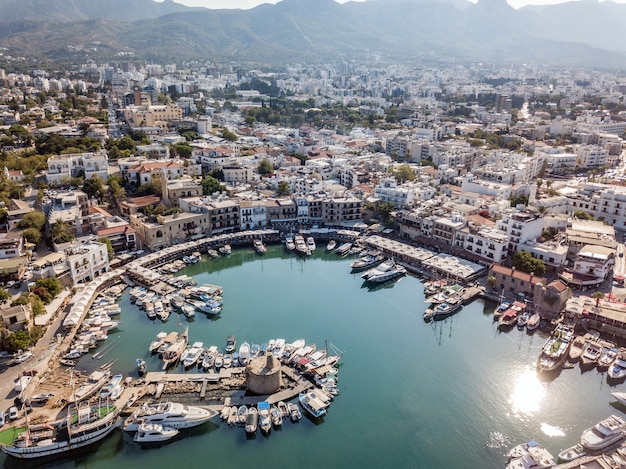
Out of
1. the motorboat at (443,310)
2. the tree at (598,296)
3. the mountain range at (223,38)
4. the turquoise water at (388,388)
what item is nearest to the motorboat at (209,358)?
the turquoise water at (388,388)

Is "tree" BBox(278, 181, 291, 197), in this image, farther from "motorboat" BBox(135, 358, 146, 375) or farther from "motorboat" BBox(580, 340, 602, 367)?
"motorboat" BBox(580, 340, 602, 367)

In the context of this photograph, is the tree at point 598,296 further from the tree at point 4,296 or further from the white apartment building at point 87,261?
the tree at point 4,296

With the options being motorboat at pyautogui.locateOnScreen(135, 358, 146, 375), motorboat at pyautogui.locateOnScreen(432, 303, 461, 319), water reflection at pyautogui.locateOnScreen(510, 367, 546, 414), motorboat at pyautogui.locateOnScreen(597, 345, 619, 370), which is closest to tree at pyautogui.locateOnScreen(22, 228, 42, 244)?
motorboat at pyautogui.locateOnScreen(135, 358, 146, 375)

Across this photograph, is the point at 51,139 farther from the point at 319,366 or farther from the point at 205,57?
the point at 205,57

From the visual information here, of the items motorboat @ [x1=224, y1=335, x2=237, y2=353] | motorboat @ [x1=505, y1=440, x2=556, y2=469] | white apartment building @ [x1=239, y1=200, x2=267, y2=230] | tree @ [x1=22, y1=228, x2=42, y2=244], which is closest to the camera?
motorboat @ [x1=505, y1=440, x2=556, y2=469]

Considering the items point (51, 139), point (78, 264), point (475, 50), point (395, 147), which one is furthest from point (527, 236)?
point (475, 50)

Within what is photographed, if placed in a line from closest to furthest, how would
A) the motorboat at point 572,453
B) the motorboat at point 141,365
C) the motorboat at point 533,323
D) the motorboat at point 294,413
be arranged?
the motorboat at point 572,453 → the motorboat at point 294,413 → the motorboat at point 141,365 → the motorboat at point 533,323

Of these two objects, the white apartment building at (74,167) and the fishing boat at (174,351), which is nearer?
the fishing boat at (174,351)
